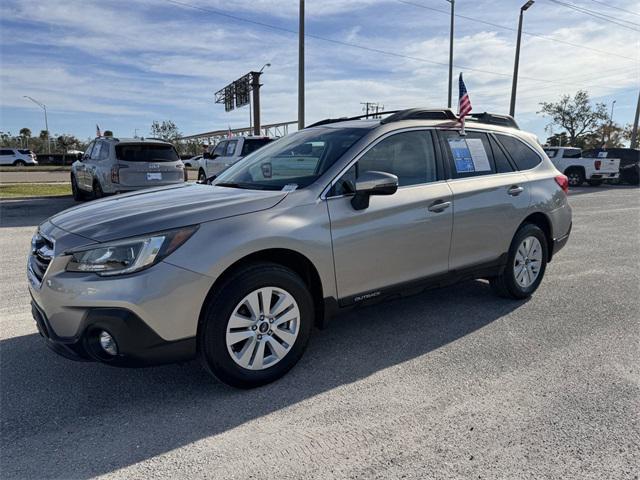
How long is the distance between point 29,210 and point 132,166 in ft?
9.42

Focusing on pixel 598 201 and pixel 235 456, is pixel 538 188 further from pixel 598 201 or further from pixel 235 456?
pixel 598 201

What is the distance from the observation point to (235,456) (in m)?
2.50

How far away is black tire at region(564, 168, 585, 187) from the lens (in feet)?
73.8

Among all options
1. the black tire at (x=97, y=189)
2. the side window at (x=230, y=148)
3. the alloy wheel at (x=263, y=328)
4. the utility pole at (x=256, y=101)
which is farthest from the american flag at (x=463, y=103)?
the utility pole at (x=256, y=101)

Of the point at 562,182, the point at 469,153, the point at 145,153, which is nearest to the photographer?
the point at 469,153

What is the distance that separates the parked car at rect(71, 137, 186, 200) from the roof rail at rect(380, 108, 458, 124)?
25.8 feet

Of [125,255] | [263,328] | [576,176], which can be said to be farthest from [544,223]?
[576,176]

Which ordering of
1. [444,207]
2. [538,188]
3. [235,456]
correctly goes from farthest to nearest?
[538,188], [444,207], [235,456]

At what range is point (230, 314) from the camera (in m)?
2.95

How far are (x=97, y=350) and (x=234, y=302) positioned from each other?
2.60ft

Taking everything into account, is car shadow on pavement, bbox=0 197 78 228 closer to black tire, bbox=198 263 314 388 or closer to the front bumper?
the front bumper

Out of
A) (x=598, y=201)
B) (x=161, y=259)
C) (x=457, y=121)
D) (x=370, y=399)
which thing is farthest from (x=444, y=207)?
(x=598, y=201)

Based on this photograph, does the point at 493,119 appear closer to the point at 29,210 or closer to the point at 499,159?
the point at 499,159

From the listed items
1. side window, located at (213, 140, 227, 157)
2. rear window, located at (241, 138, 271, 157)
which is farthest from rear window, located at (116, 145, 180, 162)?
side window, located at (213, 140, 227, 157)
